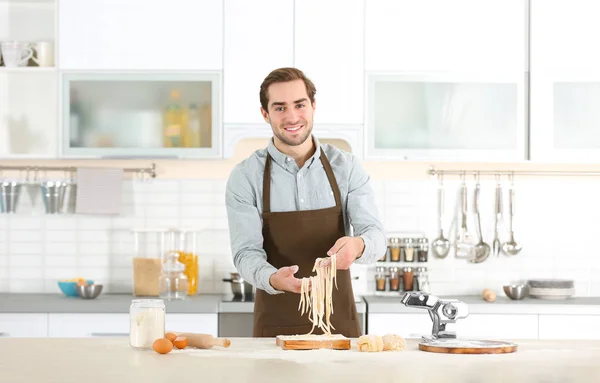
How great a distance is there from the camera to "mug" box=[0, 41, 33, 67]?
15.6 feet

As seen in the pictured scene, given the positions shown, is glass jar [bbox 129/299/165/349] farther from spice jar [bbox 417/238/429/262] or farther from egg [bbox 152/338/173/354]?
spice jar [bbox 417/238/429/262]

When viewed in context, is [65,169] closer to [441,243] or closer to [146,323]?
[441,243]

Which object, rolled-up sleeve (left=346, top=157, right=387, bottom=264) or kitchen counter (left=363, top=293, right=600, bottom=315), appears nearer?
rolled-up sleeve (left=346, top=157, right=387, bottom=264)

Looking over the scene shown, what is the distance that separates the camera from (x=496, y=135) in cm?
462

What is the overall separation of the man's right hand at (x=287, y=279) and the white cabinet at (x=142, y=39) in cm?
210

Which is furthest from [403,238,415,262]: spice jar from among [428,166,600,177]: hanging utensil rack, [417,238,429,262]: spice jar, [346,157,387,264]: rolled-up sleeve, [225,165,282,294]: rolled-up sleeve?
[225,165,282,294]: rolled-up sleeve

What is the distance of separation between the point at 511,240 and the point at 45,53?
9.51 feet

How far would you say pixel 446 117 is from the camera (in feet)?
15.3

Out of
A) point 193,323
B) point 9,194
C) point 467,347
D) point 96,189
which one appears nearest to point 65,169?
point 96,189

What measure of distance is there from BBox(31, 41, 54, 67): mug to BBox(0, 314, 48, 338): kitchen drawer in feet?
4.65

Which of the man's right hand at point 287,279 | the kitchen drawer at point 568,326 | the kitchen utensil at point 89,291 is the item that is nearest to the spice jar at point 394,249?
the kitchen drawer at point 568,326

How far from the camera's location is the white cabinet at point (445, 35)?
462 cm

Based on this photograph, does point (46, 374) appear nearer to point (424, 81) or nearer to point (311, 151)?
point (311, 151)

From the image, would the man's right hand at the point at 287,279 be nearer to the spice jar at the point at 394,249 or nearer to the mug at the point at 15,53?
the spice jar at the point at 394,249
